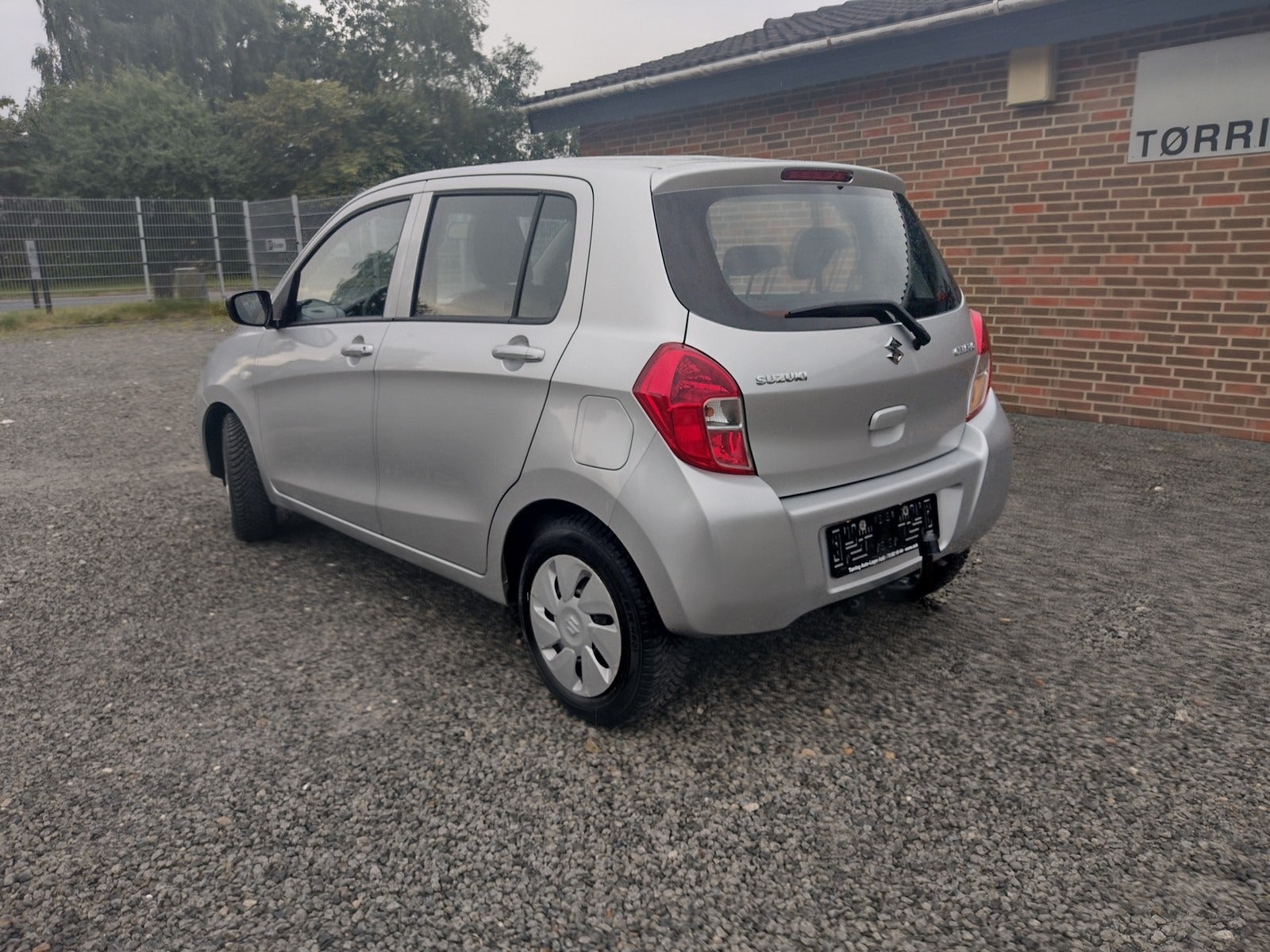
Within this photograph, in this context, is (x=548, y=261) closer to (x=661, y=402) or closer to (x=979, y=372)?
(x=661, y=402)

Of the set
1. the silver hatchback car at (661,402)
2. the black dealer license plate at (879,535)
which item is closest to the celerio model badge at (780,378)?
the silver hatchback car at (661,402)

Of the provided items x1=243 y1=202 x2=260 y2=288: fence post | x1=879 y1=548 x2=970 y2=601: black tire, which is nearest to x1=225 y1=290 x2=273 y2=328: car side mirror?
x1=879 y1=548 x2=970 y2=601: black tire

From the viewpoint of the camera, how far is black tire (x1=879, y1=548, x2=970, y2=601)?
10.9 feet

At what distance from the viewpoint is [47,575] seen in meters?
4.50

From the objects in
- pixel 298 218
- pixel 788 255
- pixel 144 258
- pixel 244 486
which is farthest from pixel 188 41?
pixel 788 255

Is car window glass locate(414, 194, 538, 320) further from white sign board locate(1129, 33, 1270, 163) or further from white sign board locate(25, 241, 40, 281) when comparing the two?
→ white sign board locate(25, 241, 40, 281)

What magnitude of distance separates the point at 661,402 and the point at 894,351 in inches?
31.3

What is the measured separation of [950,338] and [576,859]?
6.48ft

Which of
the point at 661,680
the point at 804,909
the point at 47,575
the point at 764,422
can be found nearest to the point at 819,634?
the point at 661,680

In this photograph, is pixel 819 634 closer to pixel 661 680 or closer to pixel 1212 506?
pixel 661 680

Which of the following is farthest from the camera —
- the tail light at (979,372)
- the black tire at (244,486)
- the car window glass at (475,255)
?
the black tire at (244,486)

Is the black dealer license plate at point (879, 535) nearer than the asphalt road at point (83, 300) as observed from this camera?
Yes

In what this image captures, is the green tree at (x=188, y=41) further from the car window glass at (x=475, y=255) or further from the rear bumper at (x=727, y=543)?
the rear bumper at (x=727, y=543)

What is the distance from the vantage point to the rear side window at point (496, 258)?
312 cm
